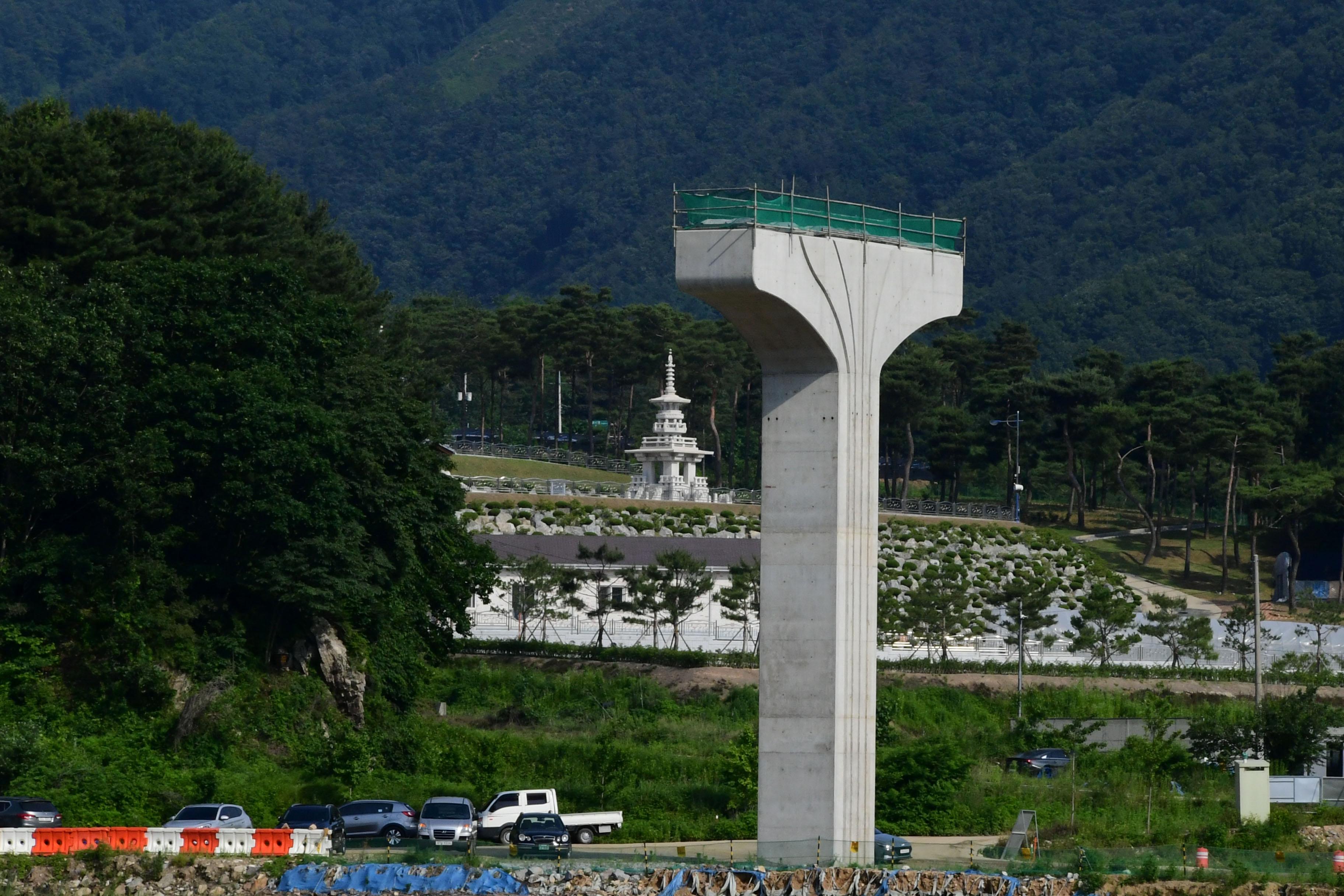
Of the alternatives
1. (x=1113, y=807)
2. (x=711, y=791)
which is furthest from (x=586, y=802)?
(x=1113, y=807)

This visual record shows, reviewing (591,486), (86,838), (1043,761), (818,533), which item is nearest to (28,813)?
(86,838)

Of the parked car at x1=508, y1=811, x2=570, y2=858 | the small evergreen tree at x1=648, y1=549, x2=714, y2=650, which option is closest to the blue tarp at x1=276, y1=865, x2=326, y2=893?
the parked car at x1=508, y1=811, x2=570, y2=858

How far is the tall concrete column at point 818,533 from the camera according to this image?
29.2 metres

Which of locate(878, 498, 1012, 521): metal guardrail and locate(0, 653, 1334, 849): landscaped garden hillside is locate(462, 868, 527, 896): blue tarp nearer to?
locate(0, 653, 1334, 849): landscaped garden hillside

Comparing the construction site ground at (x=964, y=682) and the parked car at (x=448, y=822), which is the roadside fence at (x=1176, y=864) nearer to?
the parked car at (x=448, y=822)

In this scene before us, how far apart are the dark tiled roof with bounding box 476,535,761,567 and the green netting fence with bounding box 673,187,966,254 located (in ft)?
132

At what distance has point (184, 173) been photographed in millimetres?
54344

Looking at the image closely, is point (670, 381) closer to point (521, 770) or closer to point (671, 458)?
point (671, 458)

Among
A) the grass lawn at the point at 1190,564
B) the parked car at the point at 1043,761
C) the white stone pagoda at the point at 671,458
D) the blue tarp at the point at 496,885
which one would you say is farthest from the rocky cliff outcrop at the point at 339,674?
the grass lawn at the point at 1190,564

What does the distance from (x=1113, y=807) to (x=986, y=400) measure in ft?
232

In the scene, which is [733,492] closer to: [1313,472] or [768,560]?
[1313,472]

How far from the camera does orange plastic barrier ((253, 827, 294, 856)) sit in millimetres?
29859

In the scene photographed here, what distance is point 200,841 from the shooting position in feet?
97.4

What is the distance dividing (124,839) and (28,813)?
14.1 ft
